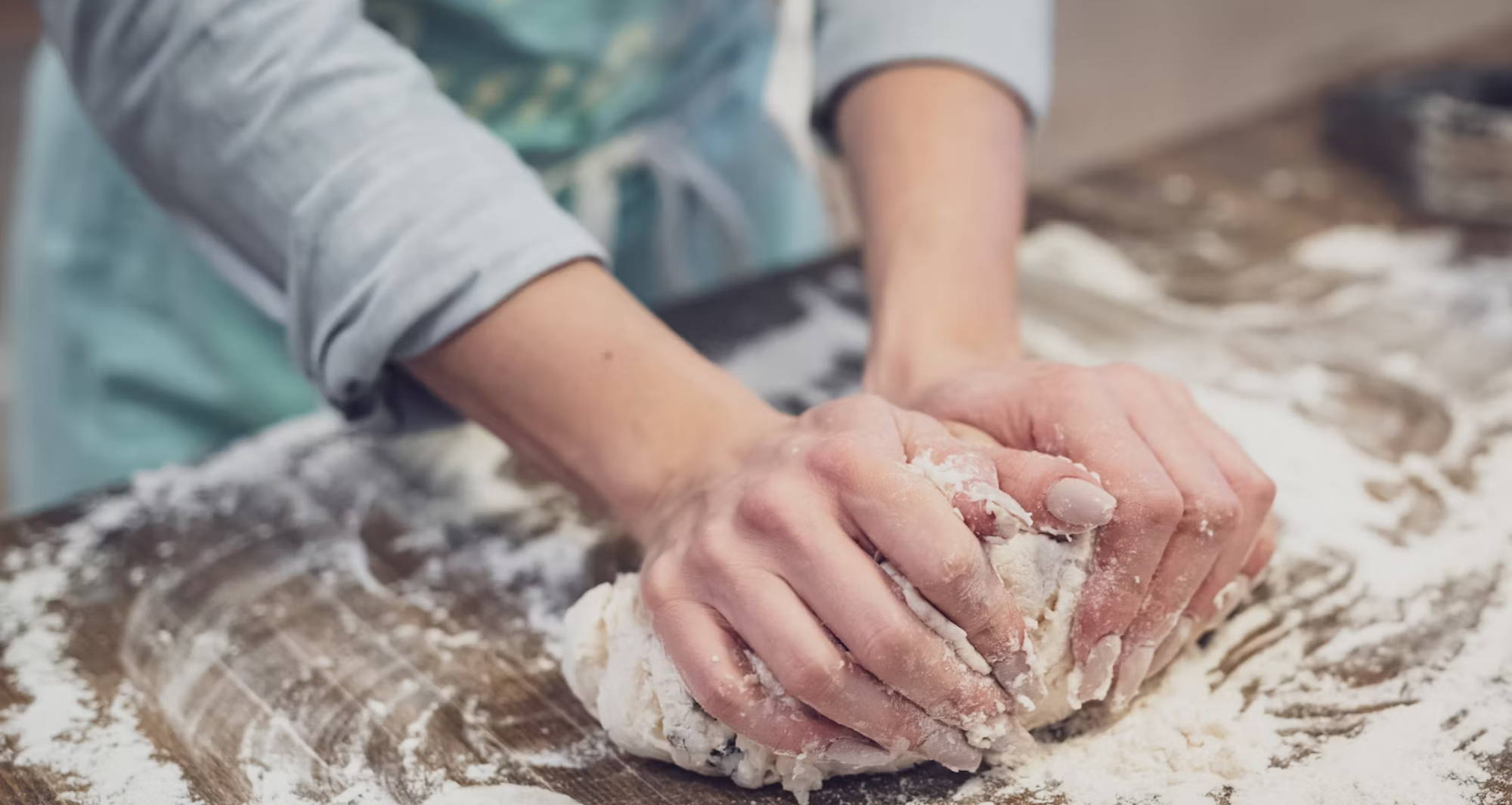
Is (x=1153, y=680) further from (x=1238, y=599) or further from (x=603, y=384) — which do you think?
(x=603, y=384)

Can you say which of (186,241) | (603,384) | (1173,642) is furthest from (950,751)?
(186,241)

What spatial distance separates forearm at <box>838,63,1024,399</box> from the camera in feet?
2.68

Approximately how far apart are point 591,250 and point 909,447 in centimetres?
22

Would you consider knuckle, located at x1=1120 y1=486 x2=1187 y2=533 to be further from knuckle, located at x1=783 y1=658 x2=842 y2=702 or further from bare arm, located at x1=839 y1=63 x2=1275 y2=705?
knuckle, located at x1=783 y1=658 x2=842 y2=702

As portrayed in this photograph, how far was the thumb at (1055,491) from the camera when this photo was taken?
1.95ft

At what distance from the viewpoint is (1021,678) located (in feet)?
1.96

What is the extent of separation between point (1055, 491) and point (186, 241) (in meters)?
0.73

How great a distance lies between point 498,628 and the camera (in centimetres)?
75

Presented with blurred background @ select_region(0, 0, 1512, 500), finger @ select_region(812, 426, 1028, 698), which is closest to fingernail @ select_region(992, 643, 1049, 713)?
finger @ select_region(812, 426, 1028, 698)

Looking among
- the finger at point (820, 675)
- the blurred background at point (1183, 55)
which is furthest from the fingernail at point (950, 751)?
the blurred background at point (1183, 55)

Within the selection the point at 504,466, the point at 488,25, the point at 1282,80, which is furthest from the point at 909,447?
the point at 1282,80

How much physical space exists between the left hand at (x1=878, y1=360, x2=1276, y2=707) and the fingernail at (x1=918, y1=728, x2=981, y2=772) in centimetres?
7

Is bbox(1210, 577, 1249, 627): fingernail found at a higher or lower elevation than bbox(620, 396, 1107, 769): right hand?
lower

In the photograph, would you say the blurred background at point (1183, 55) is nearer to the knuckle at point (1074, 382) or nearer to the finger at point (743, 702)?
the knuckle at point (1074, 382)
